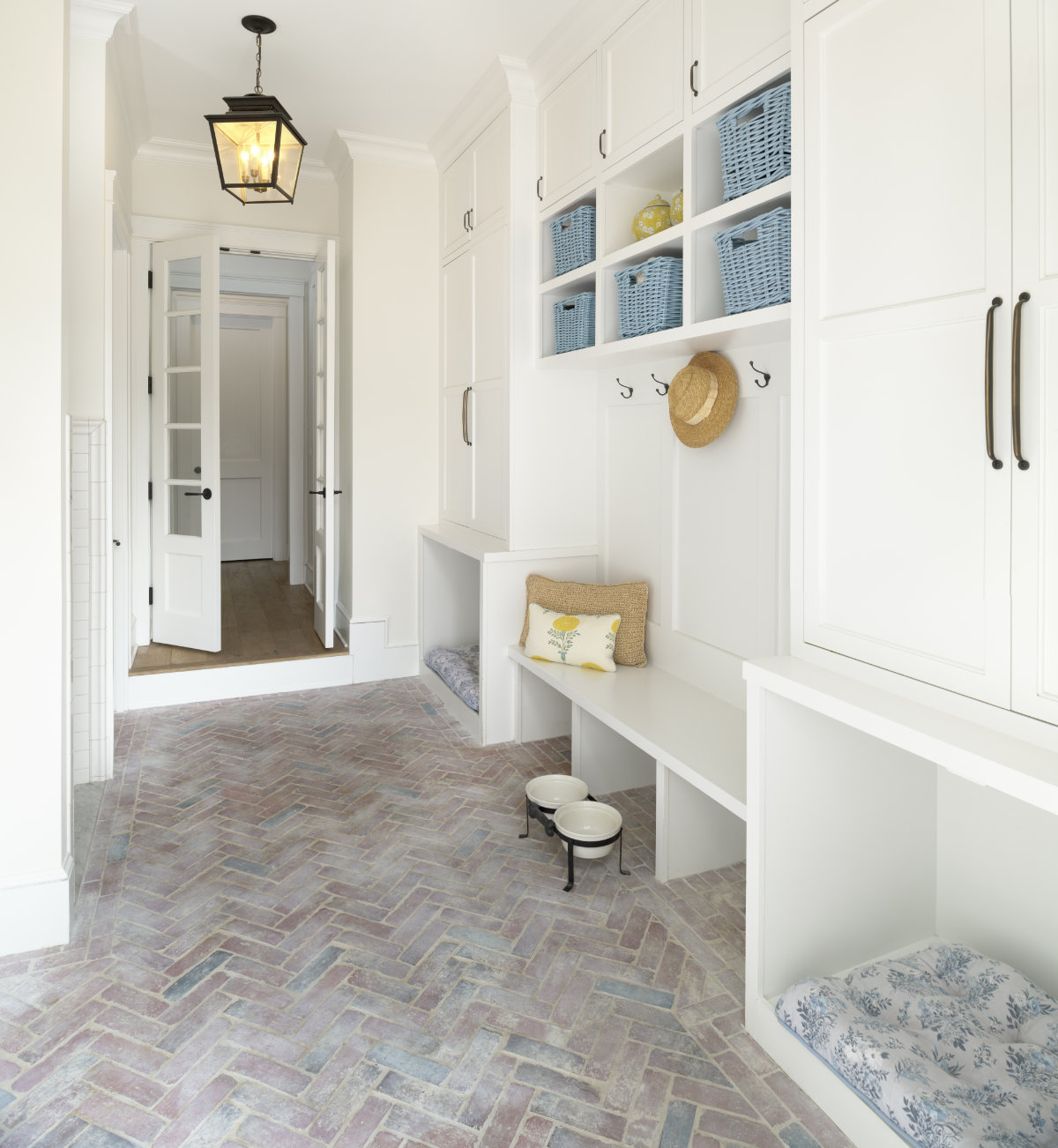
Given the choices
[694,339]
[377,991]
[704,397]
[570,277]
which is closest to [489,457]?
[570,277]

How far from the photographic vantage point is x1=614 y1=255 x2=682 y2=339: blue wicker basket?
8.85 ft

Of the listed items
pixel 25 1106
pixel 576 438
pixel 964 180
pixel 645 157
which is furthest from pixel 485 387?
pixel 25 1106

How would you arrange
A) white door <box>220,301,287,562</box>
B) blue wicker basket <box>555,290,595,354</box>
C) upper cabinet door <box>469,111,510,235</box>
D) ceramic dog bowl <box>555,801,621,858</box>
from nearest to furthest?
ceramic dog bowl <box>555,801,621,858</box>, blue wicker basket <box>555,290,595,354</box>, upper cabinet door <box>469,111,510,235</box>, white door <box>220,301,287,562</box>

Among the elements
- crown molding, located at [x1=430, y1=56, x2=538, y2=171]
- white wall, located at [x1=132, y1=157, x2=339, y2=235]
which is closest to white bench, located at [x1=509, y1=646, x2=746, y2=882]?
crown molding, located at [x1=430, y1=56, x2=538, y2=171]

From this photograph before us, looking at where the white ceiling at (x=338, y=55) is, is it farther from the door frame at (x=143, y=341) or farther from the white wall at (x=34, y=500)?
the white wall at (x=34, y=500)

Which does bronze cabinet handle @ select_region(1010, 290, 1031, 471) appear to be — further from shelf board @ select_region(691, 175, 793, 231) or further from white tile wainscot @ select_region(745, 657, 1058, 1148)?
shelf board @ select_region(691, 175, 793, 231)

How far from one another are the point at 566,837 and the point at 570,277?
7.02 ft

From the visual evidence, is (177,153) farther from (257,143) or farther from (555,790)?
(555,790)

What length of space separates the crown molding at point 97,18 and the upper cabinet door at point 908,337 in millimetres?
2661

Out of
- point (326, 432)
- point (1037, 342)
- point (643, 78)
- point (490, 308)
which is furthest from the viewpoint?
point (326, 432)

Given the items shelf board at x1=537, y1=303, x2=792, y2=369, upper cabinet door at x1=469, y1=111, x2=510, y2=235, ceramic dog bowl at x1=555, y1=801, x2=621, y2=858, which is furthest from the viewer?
upper cabinet door at x1=469, y1=111, x2=510, y2=235

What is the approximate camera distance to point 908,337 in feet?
5.09

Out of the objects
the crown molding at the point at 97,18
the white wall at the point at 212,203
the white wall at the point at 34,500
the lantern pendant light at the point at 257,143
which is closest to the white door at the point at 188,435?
the white wall at the point at 212,203

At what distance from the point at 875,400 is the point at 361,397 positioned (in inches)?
133
